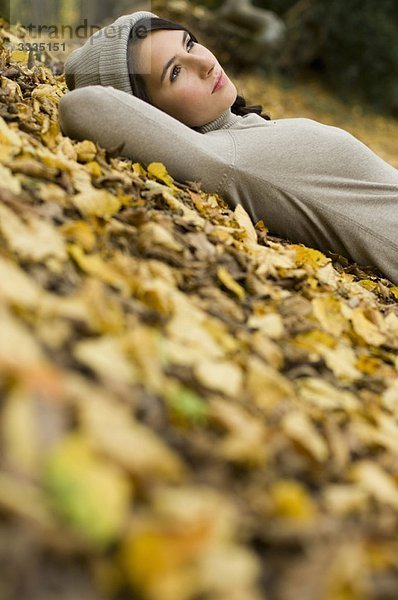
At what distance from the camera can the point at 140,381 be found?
0.90 metres

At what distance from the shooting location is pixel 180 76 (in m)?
2.01

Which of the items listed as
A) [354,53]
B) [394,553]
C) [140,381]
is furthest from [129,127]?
[354,53]

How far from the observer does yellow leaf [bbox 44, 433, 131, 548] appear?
641 millimetres

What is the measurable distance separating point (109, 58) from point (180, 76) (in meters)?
0.25

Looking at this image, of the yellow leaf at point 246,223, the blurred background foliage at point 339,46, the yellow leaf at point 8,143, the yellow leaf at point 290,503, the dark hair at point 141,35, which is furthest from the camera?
the blurred background foliage at point 339,46

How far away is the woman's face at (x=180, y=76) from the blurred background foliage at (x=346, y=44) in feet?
25.7

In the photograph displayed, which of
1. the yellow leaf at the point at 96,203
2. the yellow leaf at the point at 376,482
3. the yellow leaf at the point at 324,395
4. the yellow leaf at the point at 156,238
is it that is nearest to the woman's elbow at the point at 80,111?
the yellow leaf at the point at 96,203

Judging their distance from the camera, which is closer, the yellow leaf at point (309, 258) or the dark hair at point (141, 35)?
the yellow leaf at point (309, 258)

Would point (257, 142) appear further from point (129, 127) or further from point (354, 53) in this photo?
point (354, 53)

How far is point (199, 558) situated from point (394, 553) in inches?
10.9

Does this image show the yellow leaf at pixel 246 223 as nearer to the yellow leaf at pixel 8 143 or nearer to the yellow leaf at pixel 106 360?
the yellow leaf at pixel 8 143

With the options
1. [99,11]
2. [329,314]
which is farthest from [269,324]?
[99,11]

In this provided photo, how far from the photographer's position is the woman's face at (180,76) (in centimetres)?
199

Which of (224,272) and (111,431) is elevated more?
(111,431)
